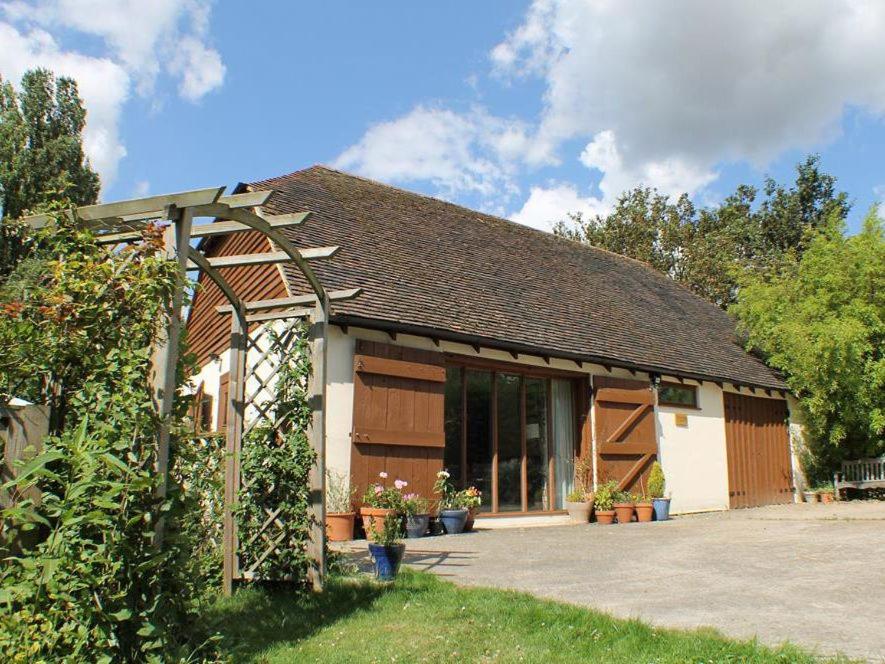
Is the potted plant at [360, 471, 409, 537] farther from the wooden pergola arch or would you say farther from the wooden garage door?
the wooden garage door

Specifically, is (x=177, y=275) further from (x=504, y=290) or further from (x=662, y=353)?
(x=662, y=353)

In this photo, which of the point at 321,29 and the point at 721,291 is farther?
the point at 721,291

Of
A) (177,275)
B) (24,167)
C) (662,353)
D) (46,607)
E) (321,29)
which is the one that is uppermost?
(24,167)

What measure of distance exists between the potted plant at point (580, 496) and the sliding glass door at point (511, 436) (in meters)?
0.24

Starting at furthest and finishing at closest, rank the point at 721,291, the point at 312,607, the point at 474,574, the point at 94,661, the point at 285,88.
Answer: the point at 721,291
the point at 285,88
the point at 474,574
the point at 312,607
the point at 94,661

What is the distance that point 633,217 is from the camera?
28.9m

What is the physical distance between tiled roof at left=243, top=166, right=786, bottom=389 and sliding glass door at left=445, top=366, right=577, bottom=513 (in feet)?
2.50

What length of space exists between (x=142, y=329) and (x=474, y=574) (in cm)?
359

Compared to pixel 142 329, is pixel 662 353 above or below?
above

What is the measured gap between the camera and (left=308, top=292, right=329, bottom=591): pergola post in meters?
4.94

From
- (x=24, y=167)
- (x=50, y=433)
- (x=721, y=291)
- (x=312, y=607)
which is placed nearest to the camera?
(x=50, y=433)

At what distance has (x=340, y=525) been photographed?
832 cm

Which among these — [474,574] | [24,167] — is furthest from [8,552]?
[24,167]

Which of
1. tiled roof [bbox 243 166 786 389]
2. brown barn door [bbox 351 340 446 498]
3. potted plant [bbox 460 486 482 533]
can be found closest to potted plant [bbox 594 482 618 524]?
tiled roof [bbox 243 166 786 389]
